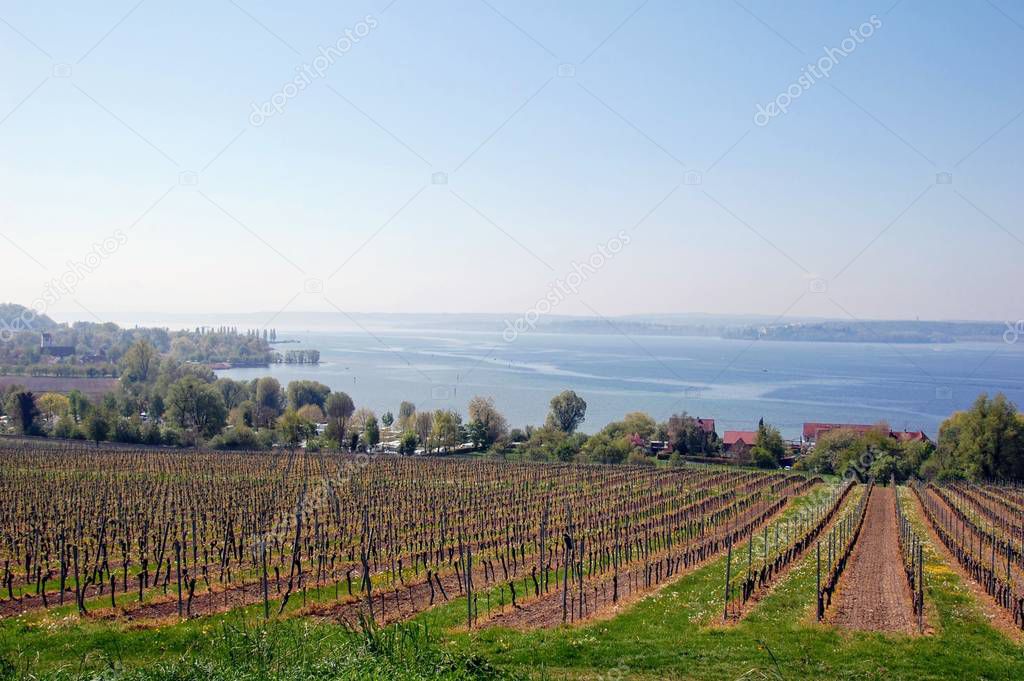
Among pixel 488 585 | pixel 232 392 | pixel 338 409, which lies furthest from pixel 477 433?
pixel 488 585

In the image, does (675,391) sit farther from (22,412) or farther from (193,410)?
(22,412)

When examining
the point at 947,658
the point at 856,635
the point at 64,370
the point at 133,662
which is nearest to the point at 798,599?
the point at 856,635

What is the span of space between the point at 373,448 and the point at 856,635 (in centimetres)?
5372

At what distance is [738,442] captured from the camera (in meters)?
61.2

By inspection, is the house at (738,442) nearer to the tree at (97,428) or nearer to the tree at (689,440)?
the tree at (689,440)

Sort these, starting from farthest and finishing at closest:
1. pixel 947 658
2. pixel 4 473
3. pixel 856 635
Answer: pixel 4 473
pixel 856 635
pixel 947 658

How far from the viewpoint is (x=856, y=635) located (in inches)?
479

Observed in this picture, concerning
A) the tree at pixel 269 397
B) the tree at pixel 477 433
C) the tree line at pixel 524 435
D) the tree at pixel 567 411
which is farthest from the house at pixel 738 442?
the tree at pixel 269 397

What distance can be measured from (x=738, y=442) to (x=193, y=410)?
146 feet

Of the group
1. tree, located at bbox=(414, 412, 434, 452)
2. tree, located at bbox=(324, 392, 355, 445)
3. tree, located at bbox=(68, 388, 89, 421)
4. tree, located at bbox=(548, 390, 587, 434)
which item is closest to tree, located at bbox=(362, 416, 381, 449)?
tree, located at bbox=(324, 392, 355, 445)

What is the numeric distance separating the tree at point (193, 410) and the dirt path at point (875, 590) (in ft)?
173

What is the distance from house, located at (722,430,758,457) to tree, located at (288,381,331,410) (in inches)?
1631

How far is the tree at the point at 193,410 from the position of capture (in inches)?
2470

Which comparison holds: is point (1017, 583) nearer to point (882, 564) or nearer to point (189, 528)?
point (882, 564)
